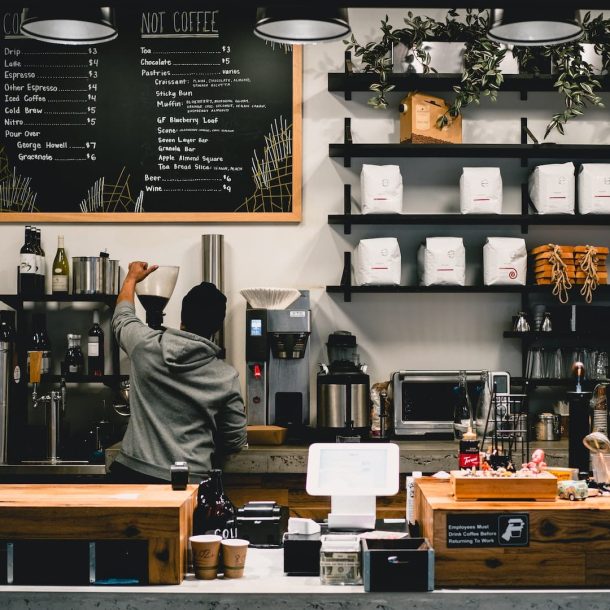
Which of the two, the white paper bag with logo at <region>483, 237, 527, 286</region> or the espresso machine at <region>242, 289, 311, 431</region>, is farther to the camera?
the white paper bag with logo at <region>483, 237, 527, 286</region>

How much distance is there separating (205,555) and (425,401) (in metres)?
2.43

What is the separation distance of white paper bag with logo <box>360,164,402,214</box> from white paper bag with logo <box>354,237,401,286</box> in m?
0.16

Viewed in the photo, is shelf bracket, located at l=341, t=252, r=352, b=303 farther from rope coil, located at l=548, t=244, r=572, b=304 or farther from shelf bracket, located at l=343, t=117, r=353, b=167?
rope coil, located at l=548, t=244, r=572, b=304

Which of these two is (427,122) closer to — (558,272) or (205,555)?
(558,272)

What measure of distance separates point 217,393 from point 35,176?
7.35ft

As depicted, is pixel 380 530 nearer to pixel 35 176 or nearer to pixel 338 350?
pixel 338 350

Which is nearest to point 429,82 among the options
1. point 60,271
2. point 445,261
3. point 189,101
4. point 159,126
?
point 445,261

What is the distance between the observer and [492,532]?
2.14 m

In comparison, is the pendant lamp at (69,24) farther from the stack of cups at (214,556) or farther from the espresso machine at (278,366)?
the espresso machine at (278,366)

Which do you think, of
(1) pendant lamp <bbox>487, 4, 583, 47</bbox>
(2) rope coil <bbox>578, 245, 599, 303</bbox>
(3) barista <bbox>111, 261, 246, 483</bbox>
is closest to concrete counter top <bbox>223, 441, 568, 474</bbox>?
(3) barista <bbox>111, 261, 246, 483</bbox>

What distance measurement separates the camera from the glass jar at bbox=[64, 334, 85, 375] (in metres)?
4.55

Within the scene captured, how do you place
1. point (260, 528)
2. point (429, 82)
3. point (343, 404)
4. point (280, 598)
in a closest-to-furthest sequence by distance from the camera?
point (280, 598)
point (260, 528)
point (343, 404)
point (429, 82)

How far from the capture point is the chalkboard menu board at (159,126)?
4.80 metres

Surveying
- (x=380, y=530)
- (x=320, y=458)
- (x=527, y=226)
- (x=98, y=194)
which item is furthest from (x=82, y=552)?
(x=527, y=226)
